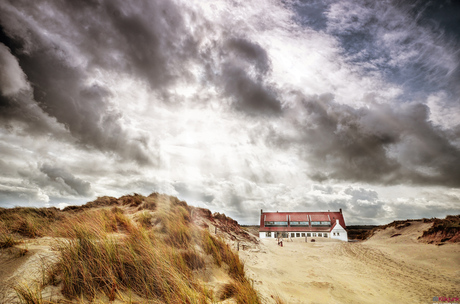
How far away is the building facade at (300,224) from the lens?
45.3 meters

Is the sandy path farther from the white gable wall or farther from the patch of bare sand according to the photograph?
the white gable wall

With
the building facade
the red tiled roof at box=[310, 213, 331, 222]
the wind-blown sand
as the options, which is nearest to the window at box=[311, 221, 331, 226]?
the building facade

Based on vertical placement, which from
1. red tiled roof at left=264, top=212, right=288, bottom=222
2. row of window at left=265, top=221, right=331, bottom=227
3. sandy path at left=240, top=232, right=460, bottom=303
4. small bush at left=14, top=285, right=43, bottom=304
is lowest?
sandy path at left=240, top=232, right=460, bottom=303

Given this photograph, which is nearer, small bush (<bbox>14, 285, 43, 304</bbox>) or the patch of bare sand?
small bush (<bbox>14, 285, 43, 304</bbox>)

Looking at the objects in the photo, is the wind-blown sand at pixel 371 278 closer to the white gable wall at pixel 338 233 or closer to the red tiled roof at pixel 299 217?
the white gable wall at pixel 338 233

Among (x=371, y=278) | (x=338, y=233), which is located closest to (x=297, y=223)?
(x=338, y=233)

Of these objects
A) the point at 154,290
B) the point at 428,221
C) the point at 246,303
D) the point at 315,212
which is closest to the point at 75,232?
the point at 154,290

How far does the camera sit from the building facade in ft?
149

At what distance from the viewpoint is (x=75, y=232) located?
4.87 m

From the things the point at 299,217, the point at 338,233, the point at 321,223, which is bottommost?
the point at 338,233

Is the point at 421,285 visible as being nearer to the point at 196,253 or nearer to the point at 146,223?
the point at 196,253

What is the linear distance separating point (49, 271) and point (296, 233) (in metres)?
48.7

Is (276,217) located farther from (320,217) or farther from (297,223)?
(320,217)

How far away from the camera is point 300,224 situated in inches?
1892
